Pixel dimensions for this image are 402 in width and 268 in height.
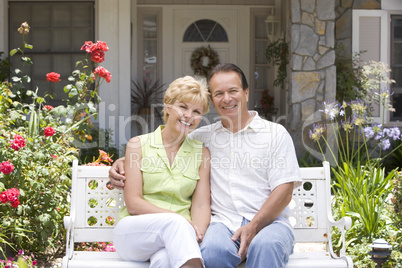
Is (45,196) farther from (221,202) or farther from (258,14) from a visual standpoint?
(258,14)

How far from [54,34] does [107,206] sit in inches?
209

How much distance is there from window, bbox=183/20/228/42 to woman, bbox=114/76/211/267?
6.37 metres

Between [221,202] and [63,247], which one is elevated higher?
[221,202]

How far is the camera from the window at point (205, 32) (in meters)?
9.22

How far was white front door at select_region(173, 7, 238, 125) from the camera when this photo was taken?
914 cm

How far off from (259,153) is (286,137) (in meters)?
0.17

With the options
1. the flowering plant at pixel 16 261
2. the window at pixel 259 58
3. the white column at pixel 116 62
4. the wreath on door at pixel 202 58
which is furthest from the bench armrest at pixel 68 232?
the window at pixel 259 58

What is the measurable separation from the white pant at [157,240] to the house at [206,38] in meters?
4.43

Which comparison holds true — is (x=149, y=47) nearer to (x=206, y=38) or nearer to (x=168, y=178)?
(x=206, y=38)

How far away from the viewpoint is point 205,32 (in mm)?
9250

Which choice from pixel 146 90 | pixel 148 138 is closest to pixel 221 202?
pixel 148 138

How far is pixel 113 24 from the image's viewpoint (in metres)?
7.37

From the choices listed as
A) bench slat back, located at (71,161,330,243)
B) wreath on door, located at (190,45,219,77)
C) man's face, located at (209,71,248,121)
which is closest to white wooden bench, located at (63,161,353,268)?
bench slat back, located at (71,161,330,243)

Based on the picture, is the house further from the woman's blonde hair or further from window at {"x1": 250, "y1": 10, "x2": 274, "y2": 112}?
the woman's blonde hair
